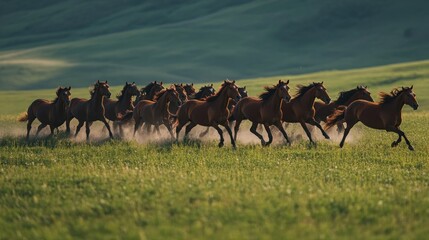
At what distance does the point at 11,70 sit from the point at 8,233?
121 meters

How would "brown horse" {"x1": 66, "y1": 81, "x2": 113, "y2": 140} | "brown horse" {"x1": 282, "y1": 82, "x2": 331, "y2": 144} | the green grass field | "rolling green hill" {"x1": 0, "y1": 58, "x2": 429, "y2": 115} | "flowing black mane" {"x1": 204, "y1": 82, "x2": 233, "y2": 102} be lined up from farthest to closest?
"rolling green hill" {"x1": 0, "y1": 58, "x2": 429, "y2": 115}, "brown horse" {"x1": 66, "y1": 81, "x2": 113, "y2": 140}, "brown horse" {"x1": 282, "y1": 82, "x2": 331, "y2": 144}, "flowing black mane" {"x1": 204, "y1": 82, "x2": 233, "y2": 102}, the green grass field

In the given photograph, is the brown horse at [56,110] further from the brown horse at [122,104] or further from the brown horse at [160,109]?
the brown horse at [160,109]

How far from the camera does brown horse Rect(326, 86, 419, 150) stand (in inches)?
781

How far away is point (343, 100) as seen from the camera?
80.0 feet

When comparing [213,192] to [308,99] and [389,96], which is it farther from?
[308,99]

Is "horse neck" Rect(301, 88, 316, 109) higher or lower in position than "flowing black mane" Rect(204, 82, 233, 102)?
lower

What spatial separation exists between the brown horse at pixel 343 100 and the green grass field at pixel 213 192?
4112 millimetres

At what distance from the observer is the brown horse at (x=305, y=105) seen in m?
21.6

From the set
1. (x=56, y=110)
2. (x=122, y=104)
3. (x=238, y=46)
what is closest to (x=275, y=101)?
(x=122, y=104)

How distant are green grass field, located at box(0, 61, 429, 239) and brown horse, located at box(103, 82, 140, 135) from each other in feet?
18.0

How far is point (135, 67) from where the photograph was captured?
129 meters

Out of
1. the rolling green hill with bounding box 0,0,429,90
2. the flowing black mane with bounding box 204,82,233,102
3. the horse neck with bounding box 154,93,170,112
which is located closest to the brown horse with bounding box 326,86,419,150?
the flowing black mane with bounding box 204,82,233,102

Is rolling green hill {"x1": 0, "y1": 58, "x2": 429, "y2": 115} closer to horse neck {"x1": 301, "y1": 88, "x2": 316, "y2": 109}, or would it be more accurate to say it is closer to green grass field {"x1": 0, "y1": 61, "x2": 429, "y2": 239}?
horse neck {"x1": 301, "y1": 88, "x2": 316, "y2": 109}

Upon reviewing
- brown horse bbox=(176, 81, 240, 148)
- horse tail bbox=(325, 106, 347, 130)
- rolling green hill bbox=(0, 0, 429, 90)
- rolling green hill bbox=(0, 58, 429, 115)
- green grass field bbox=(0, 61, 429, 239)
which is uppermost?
rolling green hill bbox=(0, 0, 429, 90)
